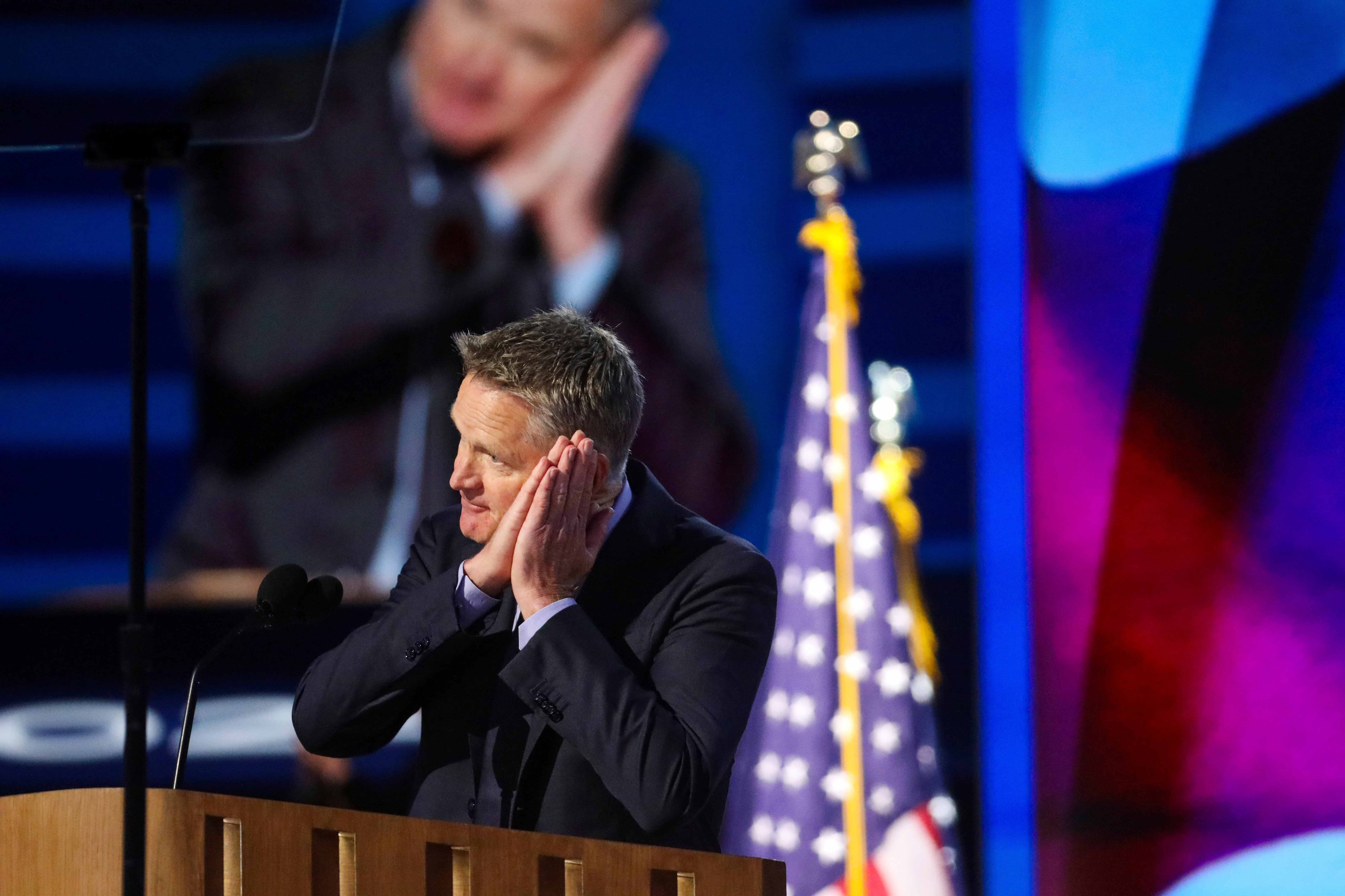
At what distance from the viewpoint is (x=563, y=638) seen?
5.02ft

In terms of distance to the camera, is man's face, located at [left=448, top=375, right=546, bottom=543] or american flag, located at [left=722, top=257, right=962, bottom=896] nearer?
man's face, located at [left=448, top=375, right=546, bottom=543]

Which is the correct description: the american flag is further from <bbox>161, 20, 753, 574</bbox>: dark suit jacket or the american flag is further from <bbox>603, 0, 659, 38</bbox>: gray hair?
<bbox>603, 0, 659, 38</bbox>: gray hair

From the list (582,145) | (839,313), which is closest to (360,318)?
(582,145)

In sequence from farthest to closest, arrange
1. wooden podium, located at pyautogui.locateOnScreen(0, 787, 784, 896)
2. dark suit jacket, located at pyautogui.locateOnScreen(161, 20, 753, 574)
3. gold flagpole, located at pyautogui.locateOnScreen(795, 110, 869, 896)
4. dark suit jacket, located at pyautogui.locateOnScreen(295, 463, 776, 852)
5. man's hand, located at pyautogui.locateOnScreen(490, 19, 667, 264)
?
man's hand, located at pyautogui.locateOnScreen(490, 19, 667, 264)
dark suit jacket, located at pyautogui.locateOnScreen(161, 20, 753, 574)
gold flagpole, located at pyautogui.locateOnScreen(795, 110, 869, 896)
dark suit jacket, located at pyautogui.locateOnScreen(295, 463, 776, 852)
wooden podium, located at pyautogui.locateOnScreen(0, 787, 784, 896)

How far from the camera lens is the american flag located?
401 centimetres

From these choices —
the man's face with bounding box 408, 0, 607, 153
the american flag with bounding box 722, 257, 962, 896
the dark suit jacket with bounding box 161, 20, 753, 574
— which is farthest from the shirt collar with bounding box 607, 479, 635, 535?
the man's face with bounding box 408, 0, 607, 153

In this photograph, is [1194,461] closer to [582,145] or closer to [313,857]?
[582,145]

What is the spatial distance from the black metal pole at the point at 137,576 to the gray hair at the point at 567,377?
15.6 inches

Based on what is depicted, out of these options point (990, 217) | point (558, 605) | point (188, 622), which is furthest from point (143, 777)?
point (990, 217)

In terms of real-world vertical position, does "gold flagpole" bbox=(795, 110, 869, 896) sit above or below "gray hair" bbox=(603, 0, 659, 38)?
below

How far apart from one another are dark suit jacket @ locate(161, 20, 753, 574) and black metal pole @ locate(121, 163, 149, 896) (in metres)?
3.19

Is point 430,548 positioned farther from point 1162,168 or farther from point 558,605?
point 1162,168

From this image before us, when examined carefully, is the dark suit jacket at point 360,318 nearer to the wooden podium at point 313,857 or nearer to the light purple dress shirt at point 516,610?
the light purple dress shirt at point 516,610

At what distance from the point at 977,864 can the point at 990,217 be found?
7.07 feet
